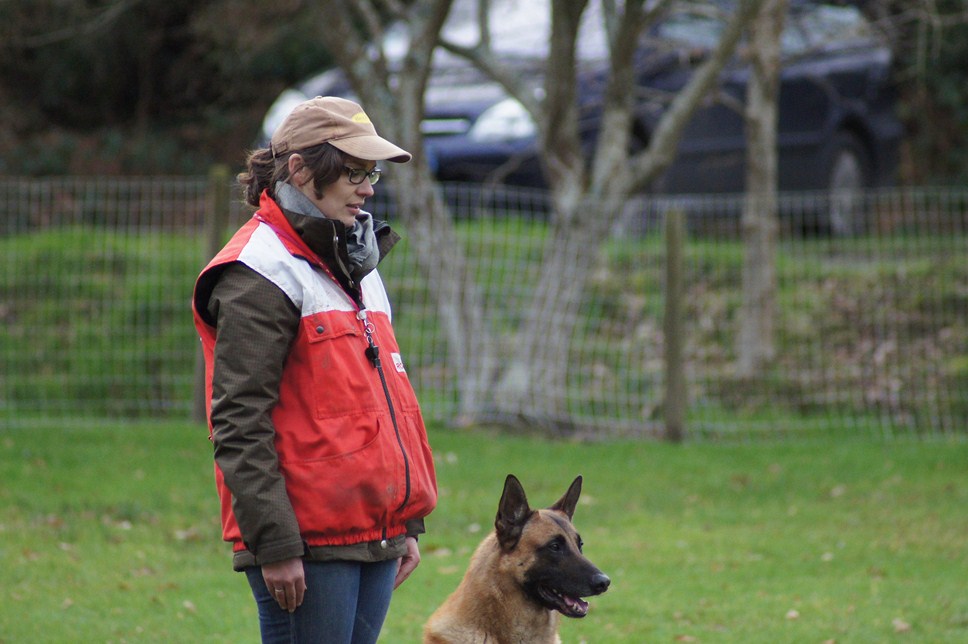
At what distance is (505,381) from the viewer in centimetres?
898

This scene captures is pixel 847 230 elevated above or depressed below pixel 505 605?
above

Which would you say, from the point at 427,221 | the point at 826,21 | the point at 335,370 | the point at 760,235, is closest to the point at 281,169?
the point at 335,370

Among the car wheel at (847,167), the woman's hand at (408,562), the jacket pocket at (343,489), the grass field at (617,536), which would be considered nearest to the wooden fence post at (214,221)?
the grass field at (617,536)

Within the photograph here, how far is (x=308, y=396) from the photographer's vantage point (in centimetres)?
278

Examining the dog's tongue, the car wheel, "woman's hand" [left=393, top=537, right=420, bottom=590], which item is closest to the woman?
"woman's hand" [left=393, top=537, right=420, bottom=590]

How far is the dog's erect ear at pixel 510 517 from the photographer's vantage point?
3689 millimetres

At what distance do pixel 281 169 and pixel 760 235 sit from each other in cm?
690

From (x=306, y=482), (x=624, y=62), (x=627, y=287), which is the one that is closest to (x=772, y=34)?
(x=624, y=62)

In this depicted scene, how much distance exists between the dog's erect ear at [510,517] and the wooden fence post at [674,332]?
509 centimetres

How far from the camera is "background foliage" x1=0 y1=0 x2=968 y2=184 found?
12.2 meters

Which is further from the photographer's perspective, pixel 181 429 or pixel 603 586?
pixel 181 429

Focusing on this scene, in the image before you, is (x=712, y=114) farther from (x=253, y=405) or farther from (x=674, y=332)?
(x=253, y=405)

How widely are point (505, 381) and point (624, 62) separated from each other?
258 cm

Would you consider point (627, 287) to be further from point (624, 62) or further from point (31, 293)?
point (31, 293)
